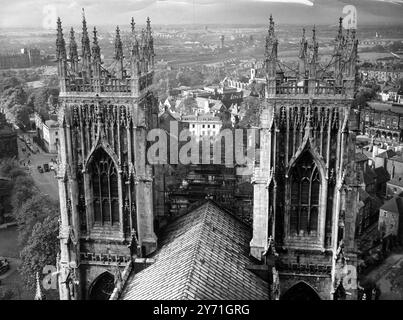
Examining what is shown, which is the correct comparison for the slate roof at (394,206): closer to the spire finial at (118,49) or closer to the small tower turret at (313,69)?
the small tower turret at (313,69)

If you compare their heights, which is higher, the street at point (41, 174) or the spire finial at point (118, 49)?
the spire finial at point (118, 49)

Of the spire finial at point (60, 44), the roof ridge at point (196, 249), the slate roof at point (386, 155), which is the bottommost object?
the slate roof at point (386, 155)

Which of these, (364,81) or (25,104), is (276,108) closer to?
(364,81)

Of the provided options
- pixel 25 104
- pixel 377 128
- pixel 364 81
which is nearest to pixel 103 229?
pixel 377 128

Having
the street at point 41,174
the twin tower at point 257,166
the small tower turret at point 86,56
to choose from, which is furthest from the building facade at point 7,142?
the small tower turret at point 86,56

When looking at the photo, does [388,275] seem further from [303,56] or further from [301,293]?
[303,56]

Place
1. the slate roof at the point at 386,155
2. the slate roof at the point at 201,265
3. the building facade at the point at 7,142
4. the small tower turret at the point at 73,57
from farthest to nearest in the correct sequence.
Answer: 1. the building facade at the point at 7,142
2. the slate roof at the point at 386,155
3. the small tower turret at the point at 73,57
4. the slate roof at the point at 201,265
